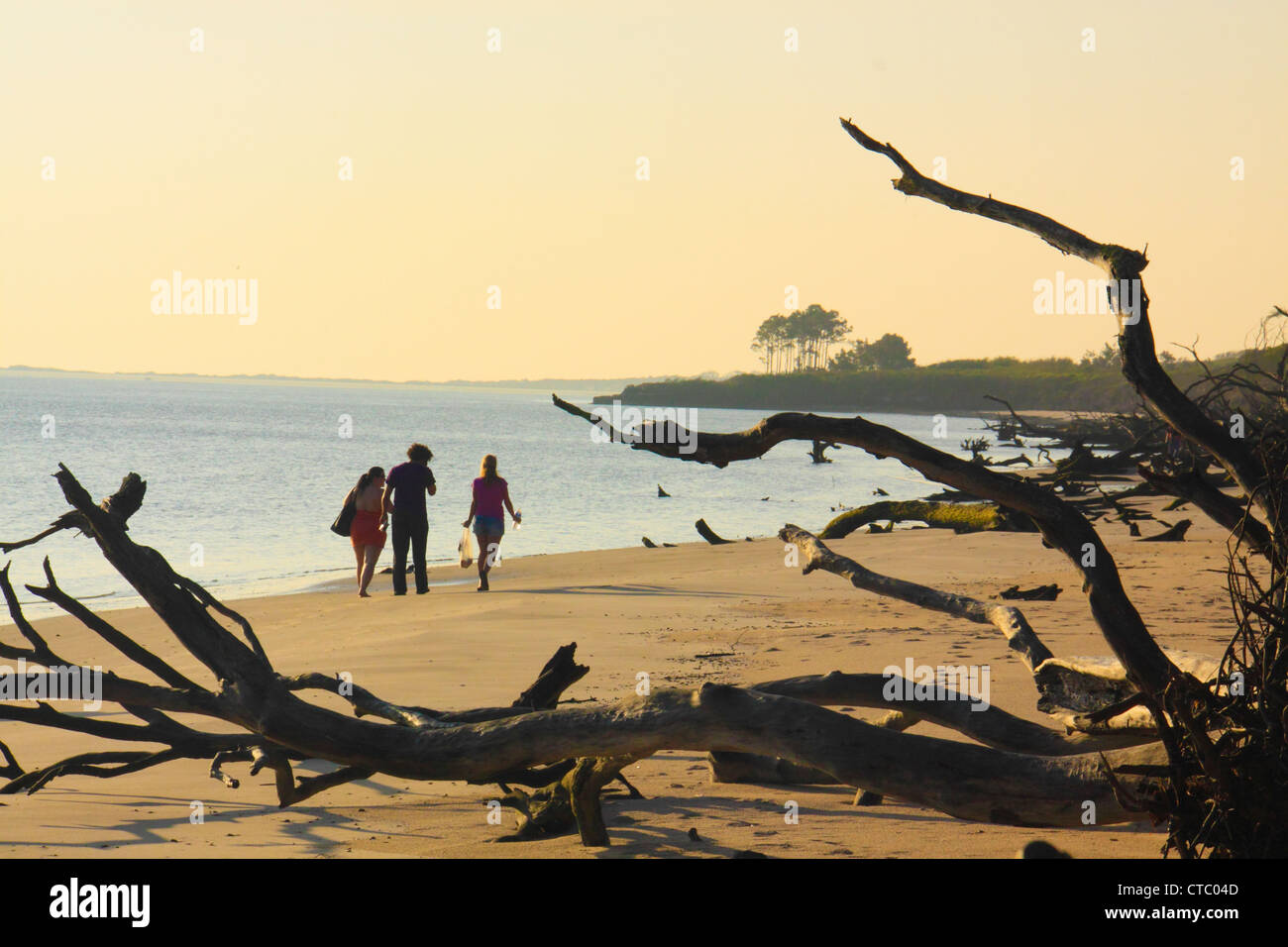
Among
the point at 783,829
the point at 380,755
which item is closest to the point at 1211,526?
the point at 783,829

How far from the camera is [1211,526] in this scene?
19.8 metres

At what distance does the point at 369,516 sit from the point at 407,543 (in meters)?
0.64

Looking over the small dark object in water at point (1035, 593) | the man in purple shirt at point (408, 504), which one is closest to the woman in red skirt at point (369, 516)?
the man in purple shirt at point (408, 504)

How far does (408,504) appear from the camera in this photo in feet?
48.1

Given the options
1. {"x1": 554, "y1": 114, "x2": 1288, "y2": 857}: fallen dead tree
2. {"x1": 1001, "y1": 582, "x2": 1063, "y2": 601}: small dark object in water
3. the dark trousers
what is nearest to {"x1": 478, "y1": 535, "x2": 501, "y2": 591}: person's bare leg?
the dark trousers

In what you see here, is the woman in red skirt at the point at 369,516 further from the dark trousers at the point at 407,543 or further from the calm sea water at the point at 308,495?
the calm sea water at the point at 308,495

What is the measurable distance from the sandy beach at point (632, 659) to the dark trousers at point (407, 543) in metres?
0.48

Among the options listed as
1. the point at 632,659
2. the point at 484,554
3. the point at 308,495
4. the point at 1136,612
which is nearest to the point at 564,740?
the point at 1136,612

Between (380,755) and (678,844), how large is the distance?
122cm

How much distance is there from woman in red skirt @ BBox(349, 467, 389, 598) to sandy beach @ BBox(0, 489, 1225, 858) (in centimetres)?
77

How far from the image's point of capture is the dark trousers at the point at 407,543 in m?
14.9

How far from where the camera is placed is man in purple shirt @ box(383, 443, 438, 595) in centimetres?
1458
